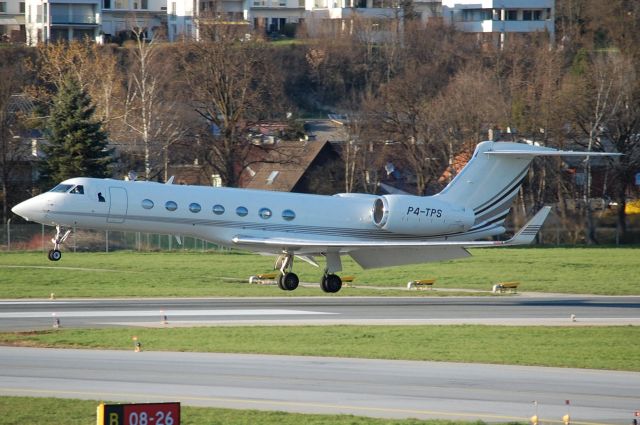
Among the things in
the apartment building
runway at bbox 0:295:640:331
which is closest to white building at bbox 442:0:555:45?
the apartment building

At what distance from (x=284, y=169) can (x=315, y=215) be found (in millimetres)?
30503

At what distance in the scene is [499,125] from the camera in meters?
59.4

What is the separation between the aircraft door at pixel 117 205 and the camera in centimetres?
2912

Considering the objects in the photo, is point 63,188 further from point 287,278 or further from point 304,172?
point 304,172

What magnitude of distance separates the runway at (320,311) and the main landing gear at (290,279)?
35 cm

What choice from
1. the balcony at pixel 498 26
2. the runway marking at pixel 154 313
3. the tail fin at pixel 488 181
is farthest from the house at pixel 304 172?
the balcony at pixel 498 26

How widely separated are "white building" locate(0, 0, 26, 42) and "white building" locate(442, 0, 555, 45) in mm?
34106

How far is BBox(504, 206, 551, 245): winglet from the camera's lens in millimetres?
27672

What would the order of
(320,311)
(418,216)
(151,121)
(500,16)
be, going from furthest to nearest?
(500,16) → (151,121) → (418,216) → (320,311)

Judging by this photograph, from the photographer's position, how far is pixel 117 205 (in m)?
→ 29.1

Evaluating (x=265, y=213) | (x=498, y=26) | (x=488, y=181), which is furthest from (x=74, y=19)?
(x=488, y=181)

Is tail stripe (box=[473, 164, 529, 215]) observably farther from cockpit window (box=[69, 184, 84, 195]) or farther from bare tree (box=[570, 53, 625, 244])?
bare tree (box=[570, 53, 625, 244])

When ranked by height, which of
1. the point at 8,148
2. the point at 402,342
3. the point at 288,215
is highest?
the point at 288,215

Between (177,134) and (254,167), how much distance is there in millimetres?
6580
